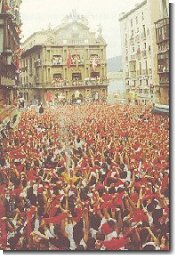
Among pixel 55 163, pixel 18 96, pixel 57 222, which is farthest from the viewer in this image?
pixel 18 96

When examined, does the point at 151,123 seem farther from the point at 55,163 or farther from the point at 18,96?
the point at 18,96

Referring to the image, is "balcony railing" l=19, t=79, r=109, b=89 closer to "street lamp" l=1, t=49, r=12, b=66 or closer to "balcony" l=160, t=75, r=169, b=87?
"street lamp" l=1, t=49, r=12, b=66

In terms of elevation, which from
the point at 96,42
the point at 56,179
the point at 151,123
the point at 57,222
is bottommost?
the point at 57,222

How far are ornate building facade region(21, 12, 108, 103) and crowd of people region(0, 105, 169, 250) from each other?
18cm

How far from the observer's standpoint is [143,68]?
178 inches

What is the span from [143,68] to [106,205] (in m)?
1.60

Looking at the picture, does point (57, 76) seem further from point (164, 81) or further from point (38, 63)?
point (164, 81)

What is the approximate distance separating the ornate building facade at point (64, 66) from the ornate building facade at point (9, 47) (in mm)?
Result: 123

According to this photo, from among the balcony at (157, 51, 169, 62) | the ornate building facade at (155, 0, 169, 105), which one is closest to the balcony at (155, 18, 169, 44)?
the ornate building facade at (155, 0, 169, 105)

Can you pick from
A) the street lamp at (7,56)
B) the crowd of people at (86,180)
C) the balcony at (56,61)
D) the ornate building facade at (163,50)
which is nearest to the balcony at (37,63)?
the balcony at (56,61)

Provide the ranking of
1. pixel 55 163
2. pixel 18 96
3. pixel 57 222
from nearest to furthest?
pixel 57 222, pixel 55 163, pixel 18 96

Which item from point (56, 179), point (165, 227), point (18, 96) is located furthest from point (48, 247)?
point (18, 96)

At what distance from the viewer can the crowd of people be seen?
3.85m

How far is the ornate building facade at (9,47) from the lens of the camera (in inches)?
167
